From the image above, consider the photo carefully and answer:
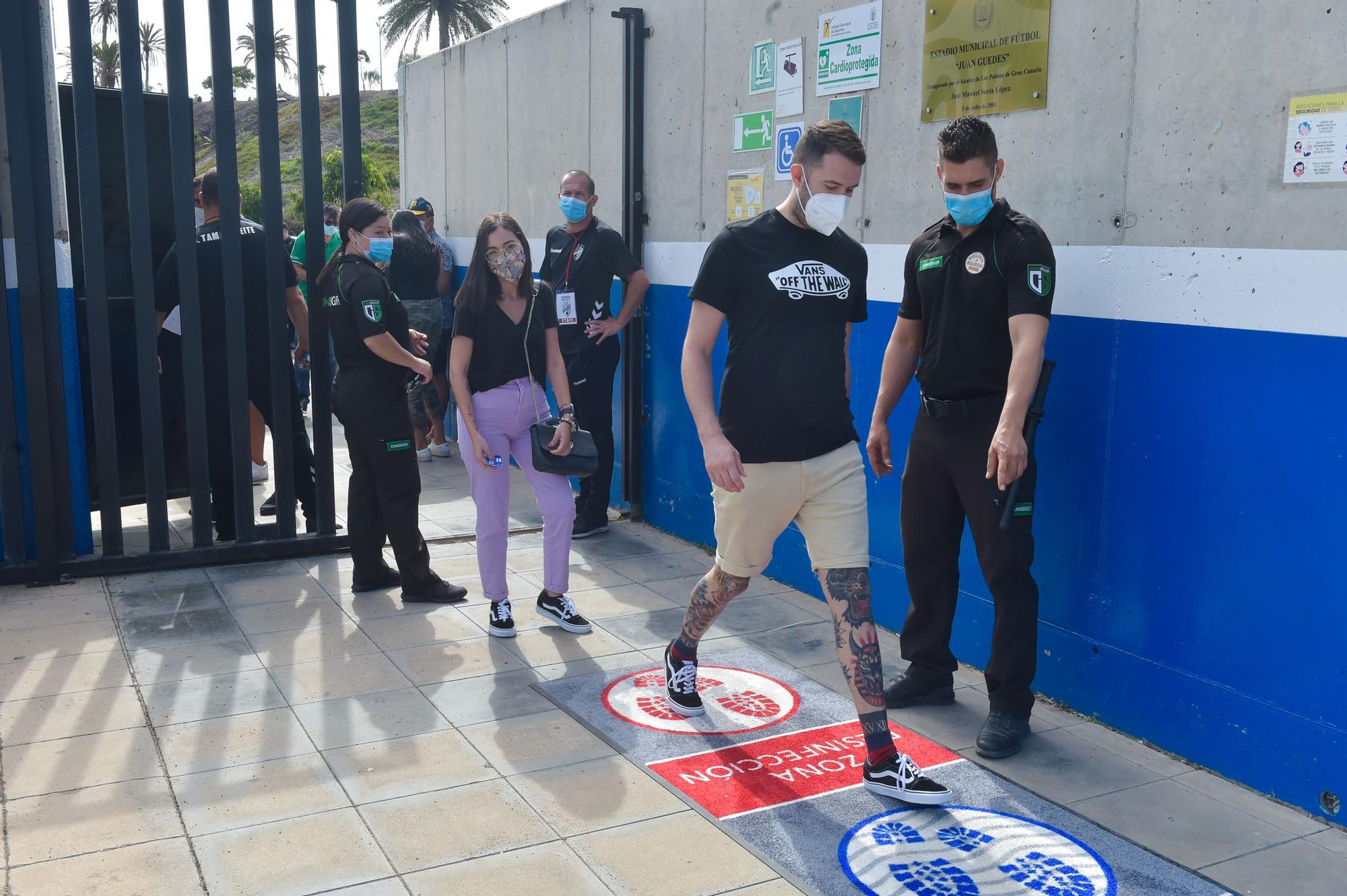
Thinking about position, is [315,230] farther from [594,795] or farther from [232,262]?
[594,795]

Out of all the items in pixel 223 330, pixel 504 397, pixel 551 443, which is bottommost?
pixel 551 443

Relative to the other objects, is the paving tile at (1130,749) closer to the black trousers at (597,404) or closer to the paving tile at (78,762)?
the paving tile at (78,762)

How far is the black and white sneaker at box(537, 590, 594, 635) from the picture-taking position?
5160 millimetres

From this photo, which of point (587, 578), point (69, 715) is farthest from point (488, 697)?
point (587, 578)

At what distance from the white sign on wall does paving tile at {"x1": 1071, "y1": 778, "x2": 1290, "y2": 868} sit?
10.1 feet

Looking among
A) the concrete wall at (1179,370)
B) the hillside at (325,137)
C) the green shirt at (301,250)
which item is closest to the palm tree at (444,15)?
the hillside at (325,137)

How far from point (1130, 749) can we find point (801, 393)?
1654 mm

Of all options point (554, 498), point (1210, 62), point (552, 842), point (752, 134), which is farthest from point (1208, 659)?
point (752, 134)

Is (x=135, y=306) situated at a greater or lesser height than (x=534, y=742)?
greater

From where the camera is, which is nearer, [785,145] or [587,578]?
[785,145]

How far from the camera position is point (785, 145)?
577cm

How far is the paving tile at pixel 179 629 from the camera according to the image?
5000 millimetres

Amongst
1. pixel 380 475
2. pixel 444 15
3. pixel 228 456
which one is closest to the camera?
pixel 380 475

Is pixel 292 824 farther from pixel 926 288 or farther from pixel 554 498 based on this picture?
pixel 926 288
